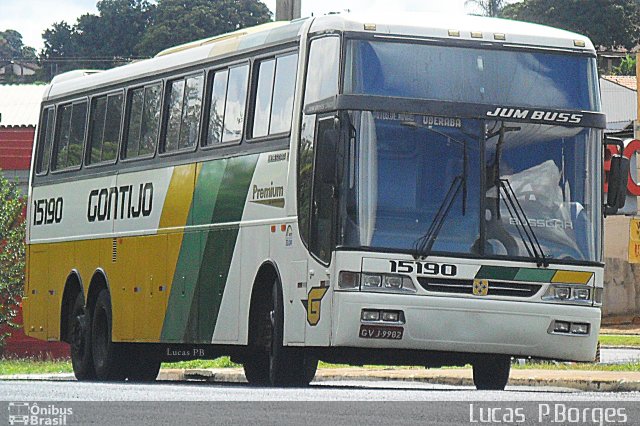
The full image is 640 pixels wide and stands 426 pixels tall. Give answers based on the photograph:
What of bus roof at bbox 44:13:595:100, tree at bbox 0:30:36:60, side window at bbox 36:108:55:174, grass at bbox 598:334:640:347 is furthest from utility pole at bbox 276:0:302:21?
tree at bbox 0:30:36:60

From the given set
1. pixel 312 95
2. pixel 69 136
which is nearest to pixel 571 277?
pixel 312 95

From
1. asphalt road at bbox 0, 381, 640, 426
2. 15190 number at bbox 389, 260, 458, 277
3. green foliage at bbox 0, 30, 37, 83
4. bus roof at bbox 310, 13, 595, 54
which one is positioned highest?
green foliage at bbox 0, 30, 37, 83

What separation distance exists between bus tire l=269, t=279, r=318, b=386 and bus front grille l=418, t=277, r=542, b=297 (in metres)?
1.66

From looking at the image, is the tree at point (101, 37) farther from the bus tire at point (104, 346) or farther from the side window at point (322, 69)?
the side window at point (322, 69)

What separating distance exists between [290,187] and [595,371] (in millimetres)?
7320

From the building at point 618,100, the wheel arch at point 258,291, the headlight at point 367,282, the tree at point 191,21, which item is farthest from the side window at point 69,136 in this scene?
the tree at point 191,21

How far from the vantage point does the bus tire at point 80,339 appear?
74.5 ft

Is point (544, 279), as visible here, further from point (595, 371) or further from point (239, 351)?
point (595, 371)

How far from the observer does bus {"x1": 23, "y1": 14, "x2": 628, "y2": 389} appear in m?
16.5

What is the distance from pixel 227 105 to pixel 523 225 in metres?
3.94

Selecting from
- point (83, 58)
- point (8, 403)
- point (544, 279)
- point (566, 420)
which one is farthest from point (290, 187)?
point (83, 58)

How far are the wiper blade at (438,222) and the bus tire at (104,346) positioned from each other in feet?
22.0

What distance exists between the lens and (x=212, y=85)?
64.8 ft

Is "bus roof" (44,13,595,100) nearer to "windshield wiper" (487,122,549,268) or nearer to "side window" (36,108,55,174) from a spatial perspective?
"windshield wiper" (487,122,549,268)
